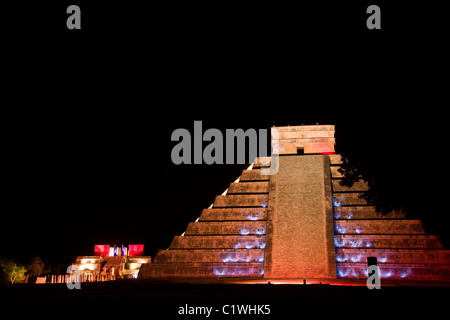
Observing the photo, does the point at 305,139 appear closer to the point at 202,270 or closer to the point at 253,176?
the point at 253,176

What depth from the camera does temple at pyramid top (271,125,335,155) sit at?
30.6 meters

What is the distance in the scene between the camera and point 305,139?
1217 inches

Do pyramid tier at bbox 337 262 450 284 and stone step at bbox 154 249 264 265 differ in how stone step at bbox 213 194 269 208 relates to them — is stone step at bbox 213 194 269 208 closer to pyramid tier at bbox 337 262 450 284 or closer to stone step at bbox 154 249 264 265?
stone step at bbox 154 249 264 265

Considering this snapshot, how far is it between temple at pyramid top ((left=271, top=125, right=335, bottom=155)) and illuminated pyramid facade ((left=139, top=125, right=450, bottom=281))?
1.78 meters

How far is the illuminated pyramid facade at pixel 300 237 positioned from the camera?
2191cm

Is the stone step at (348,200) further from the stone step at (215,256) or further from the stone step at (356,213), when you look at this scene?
the stone step at (215,256)

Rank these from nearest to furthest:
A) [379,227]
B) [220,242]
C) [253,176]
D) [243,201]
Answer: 1. [379,227]
2. [220,242]
3. [243,201]
4. [253,176]

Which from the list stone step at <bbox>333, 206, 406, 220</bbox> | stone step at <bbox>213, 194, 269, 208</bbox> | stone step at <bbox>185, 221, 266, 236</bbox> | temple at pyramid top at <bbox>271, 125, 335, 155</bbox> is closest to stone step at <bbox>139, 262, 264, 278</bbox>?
stone step at <bbox>185, 221, 266, 236</bbox>

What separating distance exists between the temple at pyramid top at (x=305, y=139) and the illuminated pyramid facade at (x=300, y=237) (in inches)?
70.0

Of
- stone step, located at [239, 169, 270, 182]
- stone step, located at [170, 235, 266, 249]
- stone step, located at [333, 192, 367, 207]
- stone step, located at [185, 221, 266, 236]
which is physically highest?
stone step, located at [239, 169, 270, 182]

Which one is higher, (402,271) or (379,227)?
(379,227)

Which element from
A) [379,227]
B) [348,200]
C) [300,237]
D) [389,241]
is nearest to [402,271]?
[389,241]

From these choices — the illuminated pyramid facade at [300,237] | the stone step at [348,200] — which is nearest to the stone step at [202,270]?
the illuminated pyramid facade at [300,237]

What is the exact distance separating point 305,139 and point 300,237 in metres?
9.35
